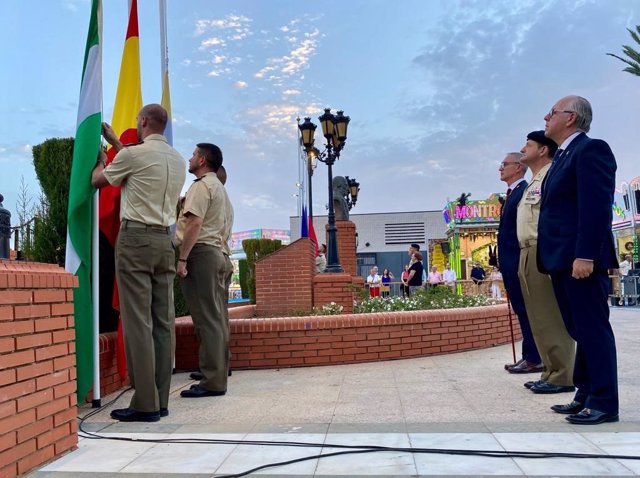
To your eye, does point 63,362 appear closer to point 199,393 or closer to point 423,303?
point 199,393

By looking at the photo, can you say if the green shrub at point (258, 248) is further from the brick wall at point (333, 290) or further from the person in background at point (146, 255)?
the person in background at point (146, 255)

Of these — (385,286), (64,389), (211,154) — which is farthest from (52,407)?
(385,286)

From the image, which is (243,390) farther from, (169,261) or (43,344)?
(43,344)

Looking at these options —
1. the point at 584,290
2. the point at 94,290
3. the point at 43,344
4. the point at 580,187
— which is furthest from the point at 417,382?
the point at 43,344

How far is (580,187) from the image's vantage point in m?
3.58

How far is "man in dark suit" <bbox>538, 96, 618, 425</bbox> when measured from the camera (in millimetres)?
3492

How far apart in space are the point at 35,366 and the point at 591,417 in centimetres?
321

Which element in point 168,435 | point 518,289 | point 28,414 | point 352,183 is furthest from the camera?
point 352,183

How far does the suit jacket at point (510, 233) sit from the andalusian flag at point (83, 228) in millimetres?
3679

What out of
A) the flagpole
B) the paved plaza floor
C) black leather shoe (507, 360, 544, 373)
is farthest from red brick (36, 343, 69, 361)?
black leather shoe (507, 360, 544, 373)

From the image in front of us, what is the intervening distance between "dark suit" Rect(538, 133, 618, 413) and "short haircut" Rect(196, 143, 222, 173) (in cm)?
285

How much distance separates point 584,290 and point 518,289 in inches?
75.7

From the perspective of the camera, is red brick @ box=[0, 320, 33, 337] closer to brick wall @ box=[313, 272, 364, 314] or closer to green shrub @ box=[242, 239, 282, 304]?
brick wall @ box=[313, 272, 364, 314]

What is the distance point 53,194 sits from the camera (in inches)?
192
